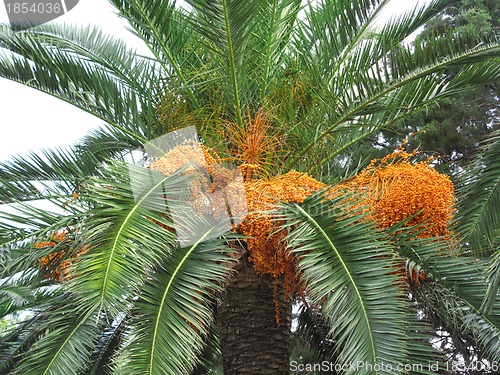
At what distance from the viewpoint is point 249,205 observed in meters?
5.35

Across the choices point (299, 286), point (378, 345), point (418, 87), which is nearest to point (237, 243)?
point (299, 286)

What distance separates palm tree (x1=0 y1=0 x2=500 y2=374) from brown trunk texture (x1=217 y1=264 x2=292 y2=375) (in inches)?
0.5

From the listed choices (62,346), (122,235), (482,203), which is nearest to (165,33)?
(122,235)

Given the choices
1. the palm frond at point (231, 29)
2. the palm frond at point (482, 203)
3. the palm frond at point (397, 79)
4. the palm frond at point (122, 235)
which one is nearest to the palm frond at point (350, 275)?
the palm frond at point (482, 203)

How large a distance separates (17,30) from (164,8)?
165cm

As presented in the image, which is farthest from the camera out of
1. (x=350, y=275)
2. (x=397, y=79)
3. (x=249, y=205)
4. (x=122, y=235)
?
(x=397, y=79)

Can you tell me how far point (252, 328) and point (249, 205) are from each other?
122cm

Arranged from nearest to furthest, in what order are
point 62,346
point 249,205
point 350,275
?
1. point 350,275
2. point 249,205
3. point 62,346

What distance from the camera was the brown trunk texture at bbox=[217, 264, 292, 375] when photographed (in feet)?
19.6

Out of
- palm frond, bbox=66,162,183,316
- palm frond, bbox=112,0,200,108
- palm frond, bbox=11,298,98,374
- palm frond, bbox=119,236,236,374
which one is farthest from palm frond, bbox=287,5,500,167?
palm frond, bbox=11,298,98,374

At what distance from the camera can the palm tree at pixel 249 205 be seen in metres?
4.73

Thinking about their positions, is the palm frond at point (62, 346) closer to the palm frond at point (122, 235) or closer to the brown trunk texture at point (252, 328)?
the palm frond at point (122, 235)

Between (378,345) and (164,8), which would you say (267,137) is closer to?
(164,8)

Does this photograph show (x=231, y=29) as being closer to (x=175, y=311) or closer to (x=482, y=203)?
(x=175, y=311)
